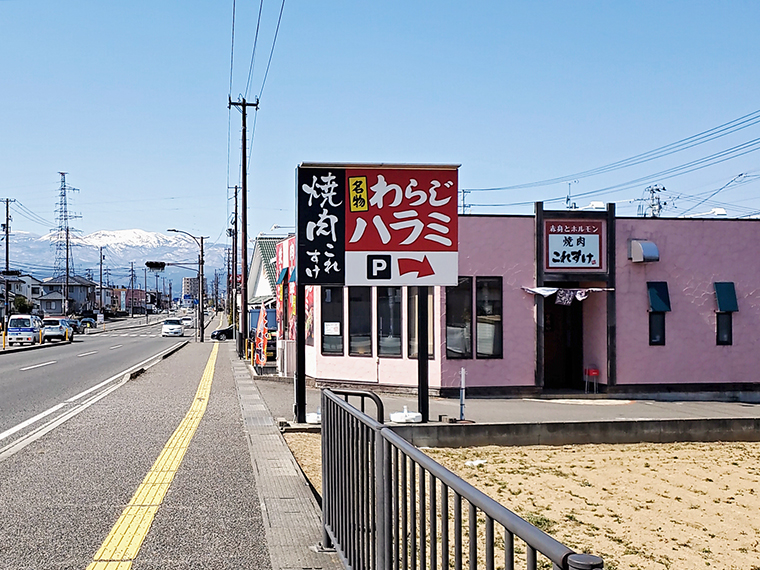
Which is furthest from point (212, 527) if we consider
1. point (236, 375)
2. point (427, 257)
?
point (236, 375)

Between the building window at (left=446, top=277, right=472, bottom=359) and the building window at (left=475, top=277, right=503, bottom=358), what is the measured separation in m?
0.21

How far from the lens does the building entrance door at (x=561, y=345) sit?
19.9m

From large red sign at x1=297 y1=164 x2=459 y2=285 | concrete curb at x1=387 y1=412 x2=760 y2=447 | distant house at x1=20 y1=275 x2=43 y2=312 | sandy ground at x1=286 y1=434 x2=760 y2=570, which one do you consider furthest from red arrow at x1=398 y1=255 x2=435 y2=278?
distant house at x1=20 y1=275 x2=43 y2=312

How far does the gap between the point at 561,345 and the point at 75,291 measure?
133063 mm

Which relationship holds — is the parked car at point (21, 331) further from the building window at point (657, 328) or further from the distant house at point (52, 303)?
the distant house at point (52, 303)

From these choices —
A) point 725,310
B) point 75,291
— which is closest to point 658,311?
point 725,310

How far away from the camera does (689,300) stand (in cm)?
1898

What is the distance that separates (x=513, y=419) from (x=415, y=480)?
37.3ft

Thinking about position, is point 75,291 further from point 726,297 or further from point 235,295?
point 726,297

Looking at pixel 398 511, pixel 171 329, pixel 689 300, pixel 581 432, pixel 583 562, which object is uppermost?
pixel 689 300

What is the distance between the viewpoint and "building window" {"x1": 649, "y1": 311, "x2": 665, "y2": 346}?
1878cm

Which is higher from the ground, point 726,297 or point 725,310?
point 726,297

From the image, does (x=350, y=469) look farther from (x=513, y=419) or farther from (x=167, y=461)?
(x=513, y=419)

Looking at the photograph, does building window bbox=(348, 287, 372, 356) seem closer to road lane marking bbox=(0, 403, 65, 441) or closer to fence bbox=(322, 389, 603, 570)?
road lane marking bbox=(0, 403, 65, 441)
